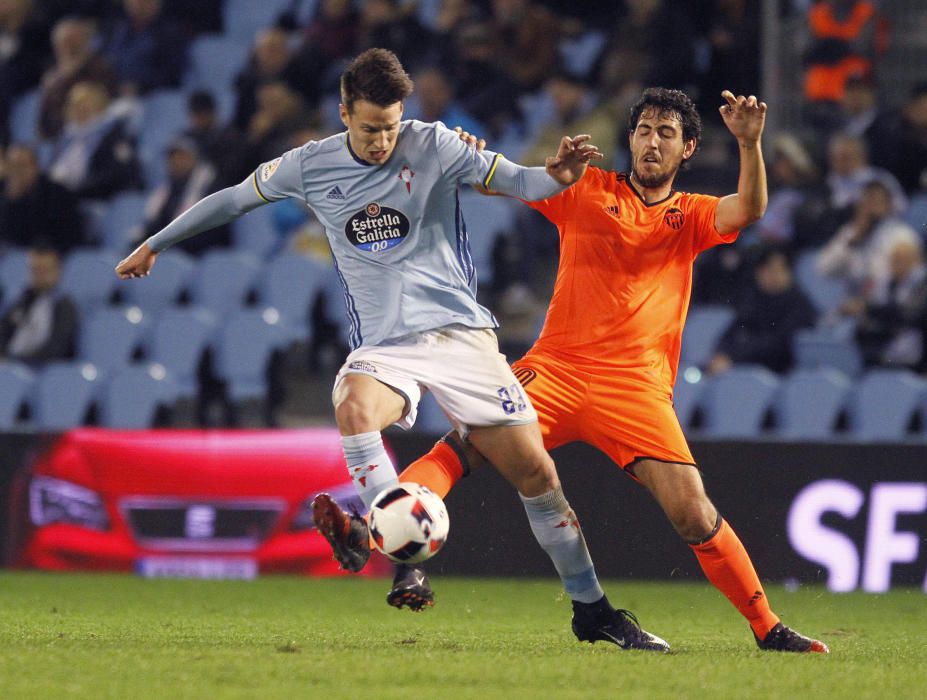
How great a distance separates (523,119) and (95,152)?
343 centimetres

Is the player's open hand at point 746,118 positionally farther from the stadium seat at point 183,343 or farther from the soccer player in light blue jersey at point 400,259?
the stadium seat at point 183,343

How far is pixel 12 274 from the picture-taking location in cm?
1194

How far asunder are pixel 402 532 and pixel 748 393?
5.02m

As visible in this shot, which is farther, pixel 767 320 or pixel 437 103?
pixel 437 103

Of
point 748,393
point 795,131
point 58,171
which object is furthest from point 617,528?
point 58,171

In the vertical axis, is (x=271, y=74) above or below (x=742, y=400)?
above

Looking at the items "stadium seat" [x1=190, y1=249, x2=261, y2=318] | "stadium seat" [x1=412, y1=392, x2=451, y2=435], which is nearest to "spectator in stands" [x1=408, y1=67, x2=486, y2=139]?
"stadium seat" [x1=190, y1=249, x2=261, y2=318]

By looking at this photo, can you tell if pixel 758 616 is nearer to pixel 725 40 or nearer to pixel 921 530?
pixel 921 530

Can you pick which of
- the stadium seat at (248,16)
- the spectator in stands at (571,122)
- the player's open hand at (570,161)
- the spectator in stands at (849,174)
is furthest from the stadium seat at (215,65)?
the player's open hand at (570,161)

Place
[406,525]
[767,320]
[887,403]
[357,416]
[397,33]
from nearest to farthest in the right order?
[406,525] < [357,416] < [887,403] < [767,320] < [397,33]

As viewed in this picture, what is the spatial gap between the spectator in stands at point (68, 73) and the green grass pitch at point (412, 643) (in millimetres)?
5655

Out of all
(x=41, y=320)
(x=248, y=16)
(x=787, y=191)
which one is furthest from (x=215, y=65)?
(x=787, y=191)

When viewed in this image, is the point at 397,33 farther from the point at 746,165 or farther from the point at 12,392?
the point at 746,165

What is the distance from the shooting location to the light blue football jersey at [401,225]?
5.67m
